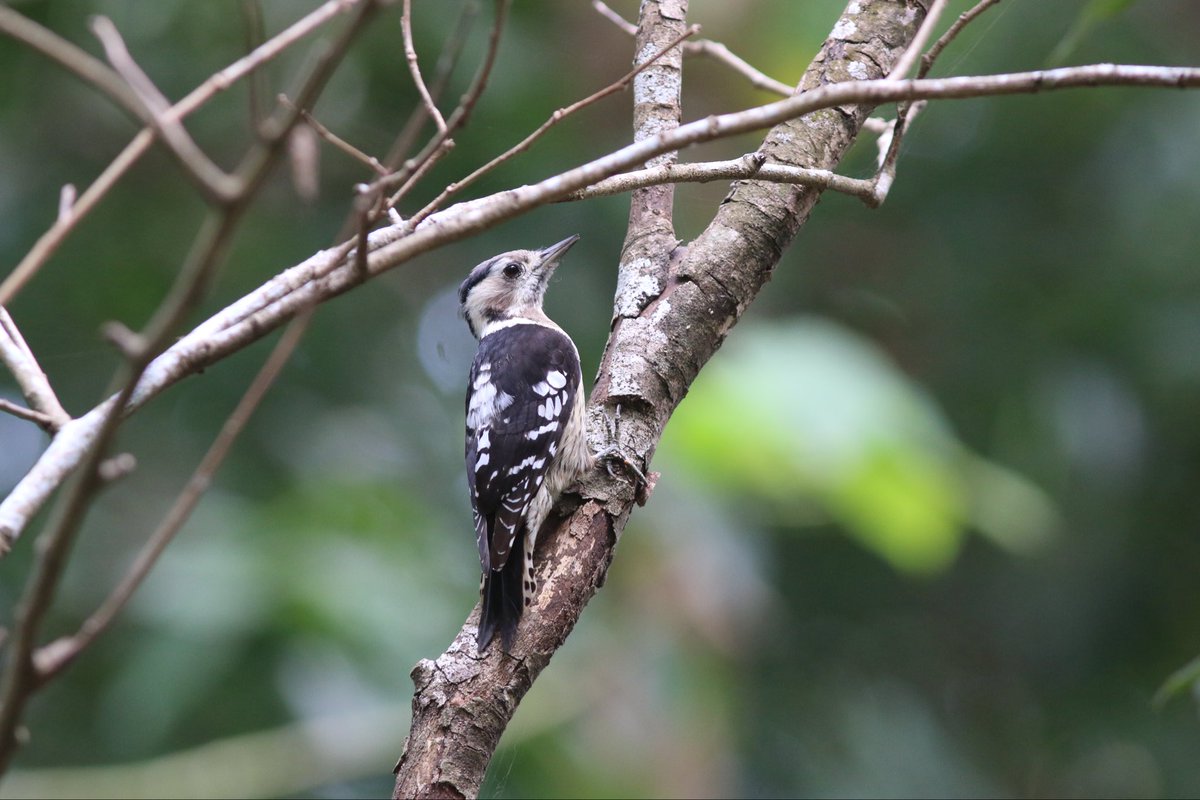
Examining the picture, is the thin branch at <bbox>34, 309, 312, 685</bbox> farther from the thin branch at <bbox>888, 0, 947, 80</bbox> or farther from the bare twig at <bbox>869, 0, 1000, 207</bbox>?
the bare twig at <bbox>869, 0, 1000, 207</bbox>

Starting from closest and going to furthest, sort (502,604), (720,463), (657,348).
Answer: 1. (502,604)
2. (657,348)
3. (720,463)

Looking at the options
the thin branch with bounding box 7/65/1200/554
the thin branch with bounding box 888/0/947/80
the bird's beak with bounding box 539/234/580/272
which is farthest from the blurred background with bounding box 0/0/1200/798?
the thin branch with bounding box 7/65/1200/554

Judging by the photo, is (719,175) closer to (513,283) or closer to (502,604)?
(502,604)

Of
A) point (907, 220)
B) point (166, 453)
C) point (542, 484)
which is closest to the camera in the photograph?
point (542, 484)

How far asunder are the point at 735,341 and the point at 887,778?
3.52 m

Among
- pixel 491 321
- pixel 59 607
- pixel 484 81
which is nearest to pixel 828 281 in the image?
pixel 491 321

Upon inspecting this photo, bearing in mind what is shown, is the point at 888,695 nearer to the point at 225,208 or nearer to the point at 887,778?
the point at 887,778

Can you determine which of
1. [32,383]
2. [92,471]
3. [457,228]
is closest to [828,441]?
[457,228]

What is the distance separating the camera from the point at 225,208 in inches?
46.3

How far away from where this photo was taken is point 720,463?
14.8 feet

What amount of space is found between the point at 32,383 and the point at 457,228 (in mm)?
768

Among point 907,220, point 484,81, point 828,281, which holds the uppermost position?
point 907,220

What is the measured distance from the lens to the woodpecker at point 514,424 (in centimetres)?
309

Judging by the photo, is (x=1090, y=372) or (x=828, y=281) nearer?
(x=1090, y=372)
